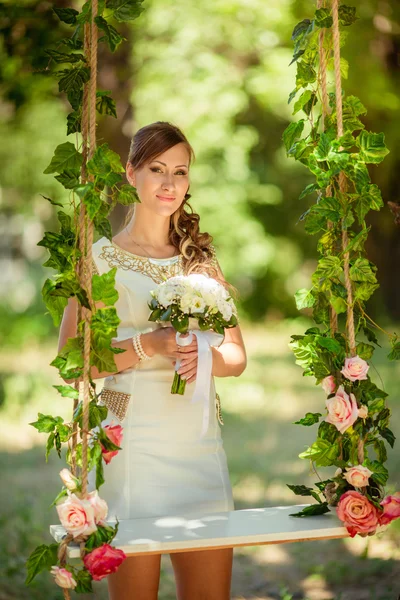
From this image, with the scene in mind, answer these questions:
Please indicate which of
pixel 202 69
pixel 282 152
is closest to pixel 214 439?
pixel 202 69

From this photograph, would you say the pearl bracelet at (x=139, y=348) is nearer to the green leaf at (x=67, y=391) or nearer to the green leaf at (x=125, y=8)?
the green leaf at (x=67, y=391)

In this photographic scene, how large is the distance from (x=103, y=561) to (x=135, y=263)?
1.21 m

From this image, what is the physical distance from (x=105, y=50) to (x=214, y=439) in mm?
7401

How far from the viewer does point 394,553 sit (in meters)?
5.61

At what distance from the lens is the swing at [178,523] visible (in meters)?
2.64

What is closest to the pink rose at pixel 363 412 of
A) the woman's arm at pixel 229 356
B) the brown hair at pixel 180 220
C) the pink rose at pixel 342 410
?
the pink rose at pixel 342 410

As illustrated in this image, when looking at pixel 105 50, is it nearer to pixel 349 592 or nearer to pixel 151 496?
pixel 349 592

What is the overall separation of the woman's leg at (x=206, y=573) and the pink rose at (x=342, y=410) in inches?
24.6

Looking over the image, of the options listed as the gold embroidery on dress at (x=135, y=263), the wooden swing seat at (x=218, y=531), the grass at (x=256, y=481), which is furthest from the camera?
the grass at (x=256, y=481)

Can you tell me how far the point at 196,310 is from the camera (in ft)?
9.92

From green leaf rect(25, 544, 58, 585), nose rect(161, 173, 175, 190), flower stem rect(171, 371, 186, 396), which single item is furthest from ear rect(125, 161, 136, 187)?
green leaf rect(25, 544, 58, 585)

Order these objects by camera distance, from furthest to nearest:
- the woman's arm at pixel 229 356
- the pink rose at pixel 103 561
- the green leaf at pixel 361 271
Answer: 1. the woman's arm at pixel 229 356
2. the green leaf at pixel 361 271
3. the pink rose at pixel 103 561

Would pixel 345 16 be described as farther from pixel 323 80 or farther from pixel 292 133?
pixel 292 133

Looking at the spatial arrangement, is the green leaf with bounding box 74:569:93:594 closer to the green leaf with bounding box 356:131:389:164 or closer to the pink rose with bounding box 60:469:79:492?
the pink rose with bounding box 60:469:79:492
